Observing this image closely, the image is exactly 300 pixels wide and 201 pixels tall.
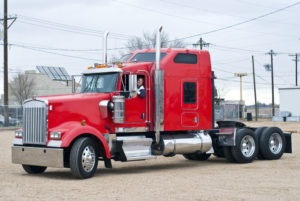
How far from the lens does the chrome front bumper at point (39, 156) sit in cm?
1224

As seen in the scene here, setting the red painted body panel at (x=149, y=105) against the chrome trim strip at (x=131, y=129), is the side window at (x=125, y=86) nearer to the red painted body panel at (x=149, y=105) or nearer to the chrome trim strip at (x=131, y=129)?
the red painted body panel at (x=149, y=105)

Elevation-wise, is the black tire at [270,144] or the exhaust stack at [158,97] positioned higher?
the exhaust stack at [158,97]

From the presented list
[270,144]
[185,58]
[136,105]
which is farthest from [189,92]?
[270,144]

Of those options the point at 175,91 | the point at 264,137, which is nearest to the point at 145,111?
the point at 175,91

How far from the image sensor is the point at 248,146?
54.1 ft

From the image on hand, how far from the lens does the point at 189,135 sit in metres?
15.5

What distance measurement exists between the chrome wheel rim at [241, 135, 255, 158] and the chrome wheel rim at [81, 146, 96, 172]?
5.47 meters

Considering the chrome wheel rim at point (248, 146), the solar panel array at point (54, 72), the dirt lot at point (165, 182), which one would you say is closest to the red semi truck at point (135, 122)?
the chrome wheel rim at point (248, 146)

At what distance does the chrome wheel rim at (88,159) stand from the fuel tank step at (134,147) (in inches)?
36.0

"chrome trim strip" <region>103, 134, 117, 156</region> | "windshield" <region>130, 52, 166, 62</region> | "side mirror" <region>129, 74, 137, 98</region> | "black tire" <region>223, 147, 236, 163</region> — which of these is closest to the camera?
"chrome trim strip" <region>103, 134, 117, 156</region>

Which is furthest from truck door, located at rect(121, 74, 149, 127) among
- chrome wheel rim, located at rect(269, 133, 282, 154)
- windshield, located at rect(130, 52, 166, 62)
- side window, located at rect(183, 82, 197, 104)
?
chrome wheel rim, located at rect(269, 133, 282, 154)

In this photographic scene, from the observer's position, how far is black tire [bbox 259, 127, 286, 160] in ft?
55.1

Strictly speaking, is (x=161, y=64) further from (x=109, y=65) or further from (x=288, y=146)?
(x=288, y=146)

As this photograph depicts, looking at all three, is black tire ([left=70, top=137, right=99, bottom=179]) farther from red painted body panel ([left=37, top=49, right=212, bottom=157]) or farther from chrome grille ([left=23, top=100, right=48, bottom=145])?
chrome grille ([left=23, top=100, right=48, bottom=145])
